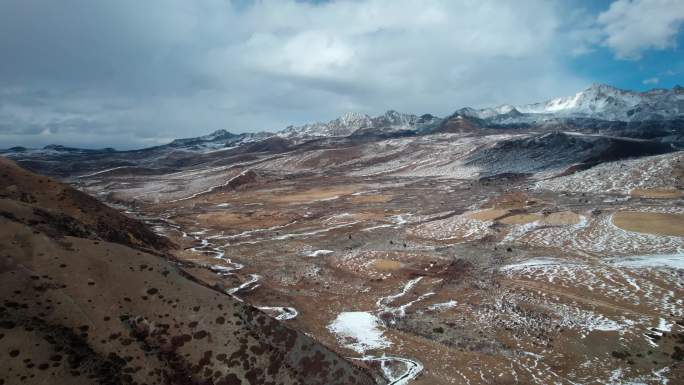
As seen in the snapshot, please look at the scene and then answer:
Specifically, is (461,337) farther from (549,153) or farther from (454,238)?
(549,153)

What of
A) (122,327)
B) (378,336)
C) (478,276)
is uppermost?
(122,327)

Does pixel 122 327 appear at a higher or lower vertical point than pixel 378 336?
higher

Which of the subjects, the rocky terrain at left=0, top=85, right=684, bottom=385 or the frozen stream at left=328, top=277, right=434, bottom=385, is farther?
the frozen stream at left=328, top=277, right=434, bottom=385

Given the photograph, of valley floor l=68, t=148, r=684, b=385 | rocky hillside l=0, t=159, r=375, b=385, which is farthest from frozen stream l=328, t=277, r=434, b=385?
rocky hillside l=0, t=159, r=375, b=385

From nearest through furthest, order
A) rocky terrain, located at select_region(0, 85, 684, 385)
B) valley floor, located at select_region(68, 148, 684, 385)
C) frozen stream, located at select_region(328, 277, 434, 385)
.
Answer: rocky terrain, located at select_region(0, 85, 684, 385) < frozen stream, located at select_region(328, 277, 434, 385) < valley floor, located at select_region(68, 148, 684, 385)

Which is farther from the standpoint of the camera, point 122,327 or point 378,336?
point 378,336

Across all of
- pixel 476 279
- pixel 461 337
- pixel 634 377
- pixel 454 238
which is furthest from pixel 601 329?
pixel 454 238

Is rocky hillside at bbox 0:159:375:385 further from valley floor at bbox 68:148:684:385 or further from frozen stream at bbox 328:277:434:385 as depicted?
valley floor at bbox 68:148:684:385

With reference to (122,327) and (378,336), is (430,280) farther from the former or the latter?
(122,327)

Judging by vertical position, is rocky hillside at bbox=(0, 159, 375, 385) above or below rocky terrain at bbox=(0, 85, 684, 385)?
above

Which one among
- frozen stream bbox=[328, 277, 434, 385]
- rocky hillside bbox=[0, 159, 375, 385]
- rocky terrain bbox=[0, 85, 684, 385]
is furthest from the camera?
frozen stream bbox=[328, 277, 434, 385]

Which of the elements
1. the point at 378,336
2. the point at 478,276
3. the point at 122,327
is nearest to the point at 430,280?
the point at 478,276

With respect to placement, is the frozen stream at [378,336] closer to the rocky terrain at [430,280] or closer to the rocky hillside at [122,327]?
the rocky terrain at [430,280]
